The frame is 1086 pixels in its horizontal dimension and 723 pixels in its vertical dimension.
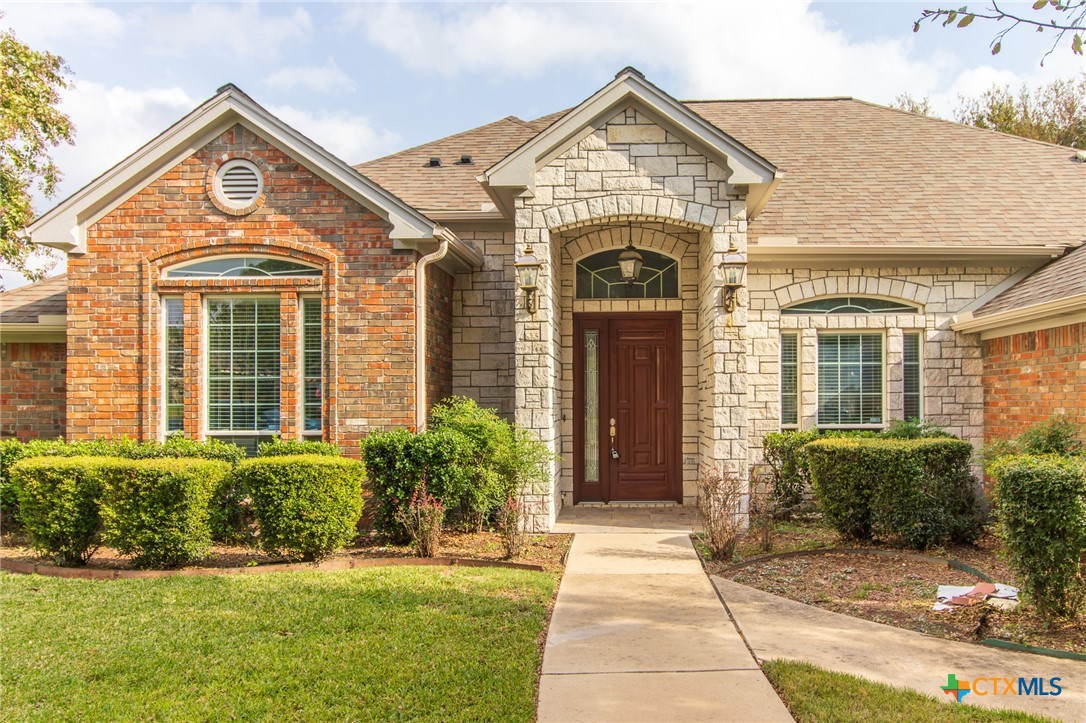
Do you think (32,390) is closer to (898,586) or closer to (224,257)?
(224,257)

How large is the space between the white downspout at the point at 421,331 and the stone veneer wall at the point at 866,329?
13.9 feet

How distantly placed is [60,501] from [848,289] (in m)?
9.28

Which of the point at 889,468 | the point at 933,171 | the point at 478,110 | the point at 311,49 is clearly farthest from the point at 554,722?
the point at 478,110

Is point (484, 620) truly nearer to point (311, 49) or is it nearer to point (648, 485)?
point (648, 485)

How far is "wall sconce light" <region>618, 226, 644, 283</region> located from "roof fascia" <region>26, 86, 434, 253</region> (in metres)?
2.83

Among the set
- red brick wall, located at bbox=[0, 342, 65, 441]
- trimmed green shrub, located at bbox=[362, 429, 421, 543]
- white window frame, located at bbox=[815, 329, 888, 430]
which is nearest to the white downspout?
trimmed green shrub, located at bbox=[362, 429, 421, 543]

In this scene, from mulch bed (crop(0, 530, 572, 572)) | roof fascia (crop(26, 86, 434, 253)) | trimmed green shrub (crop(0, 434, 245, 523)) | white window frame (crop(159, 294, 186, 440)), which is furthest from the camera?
white window frame (crop(159, 294, 186, 440))

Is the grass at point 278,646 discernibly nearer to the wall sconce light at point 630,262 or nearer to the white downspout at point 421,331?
the white downspout at point 421,331

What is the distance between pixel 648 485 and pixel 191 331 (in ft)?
20.2

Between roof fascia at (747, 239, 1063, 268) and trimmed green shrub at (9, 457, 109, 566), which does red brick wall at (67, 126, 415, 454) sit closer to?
trimmed green shrub at (9, 457, 109, 566)

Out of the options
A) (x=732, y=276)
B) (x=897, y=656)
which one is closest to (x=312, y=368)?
(x=732, y=276)

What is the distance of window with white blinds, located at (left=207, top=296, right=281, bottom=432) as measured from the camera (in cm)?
897

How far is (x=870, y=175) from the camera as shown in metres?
11.7

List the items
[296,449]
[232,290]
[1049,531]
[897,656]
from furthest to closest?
1. [232,290]
2. [296,449]
3. [1049,531]
4. [897,656]
